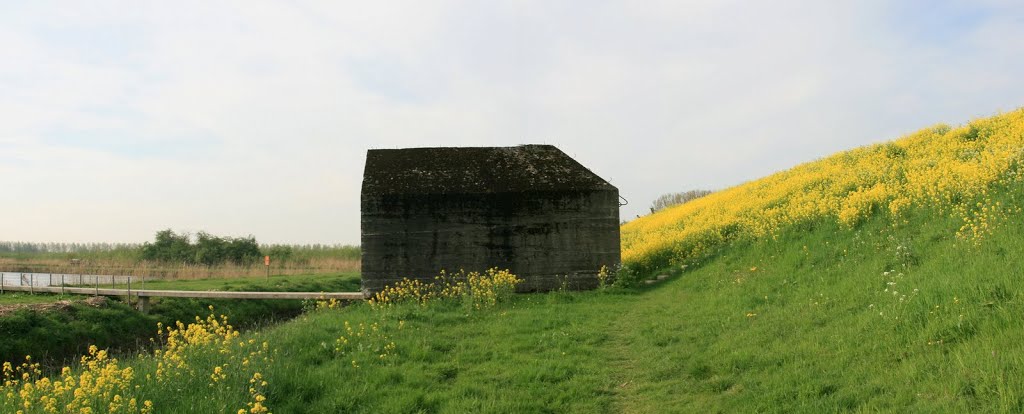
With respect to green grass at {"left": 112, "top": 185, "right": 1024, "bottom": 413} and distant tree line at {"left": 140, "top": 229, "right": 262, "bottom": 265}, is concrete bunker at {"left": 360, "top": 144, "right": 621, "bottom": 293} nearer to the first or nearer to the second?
green grass at {"left": 112, "top": 185, "right": 1024, "bottom": 413}

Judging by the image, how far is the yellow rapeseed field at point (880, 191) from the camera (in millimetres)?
11047

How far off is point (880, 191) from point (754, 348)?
331 inches

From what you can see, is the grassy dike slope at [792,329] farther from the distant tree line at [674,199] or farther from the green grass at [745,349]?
the distant tree line at [674,199]

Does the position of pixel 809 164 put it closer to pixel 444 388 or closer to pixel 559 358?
pixel 559 358

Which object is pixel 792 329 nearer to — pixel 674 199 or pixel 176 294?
pixel 176 294

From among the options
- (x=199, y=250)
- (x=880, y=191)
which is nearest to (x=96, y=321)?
(x=880, y=191)

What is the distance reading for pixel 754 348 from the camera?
7391 millimetres

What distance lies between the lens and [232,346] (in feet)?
27.7

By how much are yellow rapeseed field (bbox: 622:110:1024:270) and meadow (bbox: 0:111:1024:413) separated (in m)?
0.09

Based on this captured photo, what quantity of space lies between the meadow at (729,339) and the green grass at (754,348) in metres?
0.03

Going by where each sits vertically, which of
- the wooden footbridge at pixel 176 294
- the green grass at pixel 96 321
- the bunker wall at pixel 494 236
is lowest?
the green grass at pixel 96 321

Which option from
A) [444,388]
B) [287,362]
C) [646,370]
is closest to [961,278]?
[646,370]

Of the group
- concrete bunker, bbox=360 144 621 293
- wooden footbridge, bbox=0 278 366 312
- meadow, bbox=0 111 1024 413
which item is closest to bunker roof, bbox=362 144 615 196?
concrete bunker, bbox=360 144 621 293

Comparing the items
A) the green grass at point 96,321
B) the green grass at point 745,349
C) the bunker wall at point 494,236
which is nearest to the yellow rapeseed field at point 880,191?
the green grass at point 745,349
